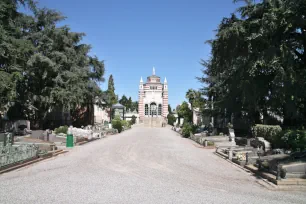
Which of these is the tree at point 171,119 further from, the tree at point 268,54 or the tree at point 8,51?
the tree at point 8,51

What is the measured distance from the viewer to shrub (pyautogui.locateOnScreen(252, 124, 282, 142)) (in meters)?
18.2

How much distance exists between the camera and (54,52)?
31375 millimetres

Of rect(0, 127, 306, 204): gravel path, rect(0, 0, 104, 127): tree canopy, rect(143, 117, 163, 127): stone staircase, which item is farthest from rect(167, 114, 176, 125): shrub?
rect(0, 127, 306, 204): gravel path

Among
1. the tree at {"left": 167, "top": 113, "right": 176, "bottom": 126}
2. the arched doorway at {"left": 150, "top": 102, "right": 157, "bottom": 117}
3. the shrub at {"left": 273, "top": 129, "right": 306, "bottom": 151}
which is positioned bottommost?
the shrub at {"left": 273, "top": 129, "right": 306, "bottom": 151}

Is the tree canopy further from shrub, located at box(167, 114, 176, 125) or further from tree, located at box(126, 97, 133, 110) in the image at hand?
tree, located at box(126, 97, 133, 110)

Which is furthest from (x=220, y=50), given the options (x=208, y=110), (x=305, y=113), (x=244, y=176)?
(x=244, y=176)

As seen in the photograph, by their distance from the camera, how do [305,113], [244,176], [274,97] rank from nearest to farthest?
[244,176] → [274,97] → [305,113]

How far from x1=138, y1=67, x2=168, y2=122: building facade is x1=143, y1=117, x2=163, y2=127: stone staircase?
518cm

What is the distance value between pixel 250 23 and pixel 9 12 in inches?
632

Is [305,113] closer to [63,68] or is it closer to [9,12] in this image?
[9,12]

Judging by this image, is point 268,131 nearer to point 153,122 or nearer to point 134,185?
point 134,185

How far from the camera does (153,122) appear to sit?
75.4 meters

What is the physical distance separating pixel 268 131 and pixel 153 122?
56.3 m

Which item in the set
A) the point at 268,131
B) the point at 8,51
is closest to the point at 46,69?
the point at 8,51
